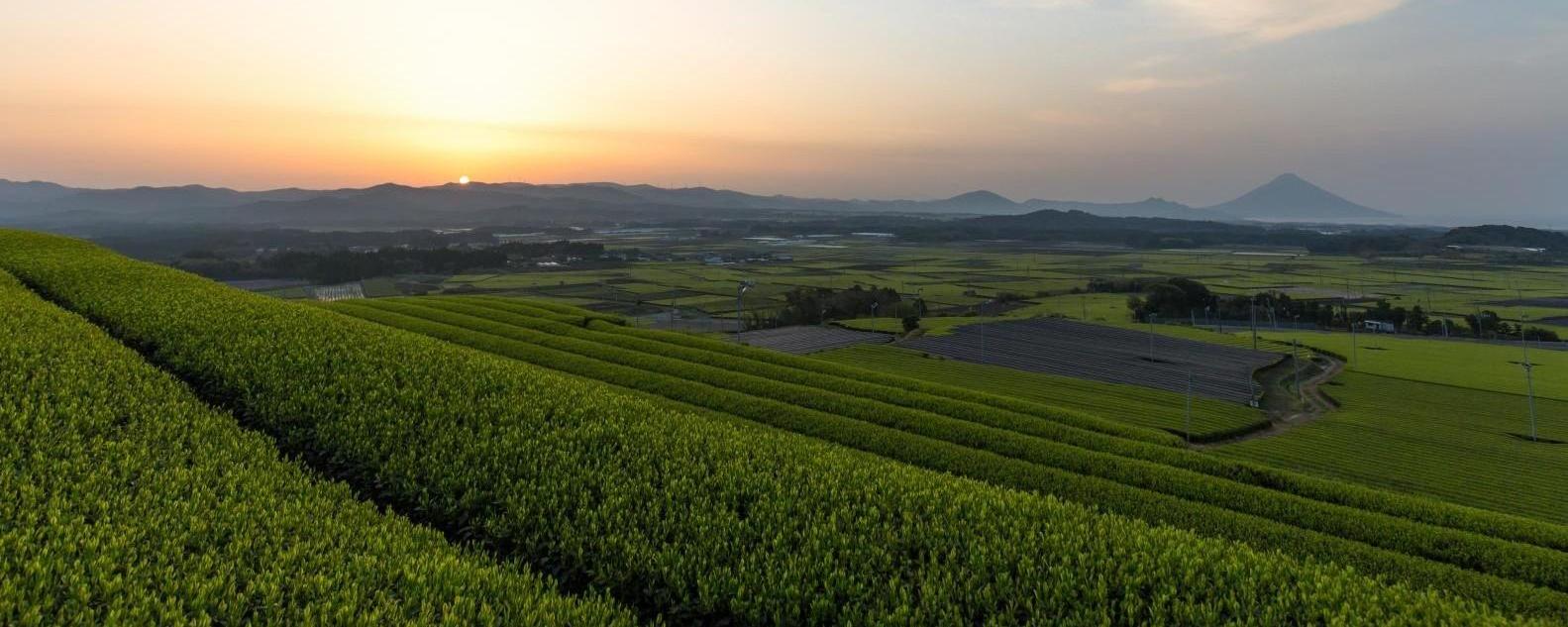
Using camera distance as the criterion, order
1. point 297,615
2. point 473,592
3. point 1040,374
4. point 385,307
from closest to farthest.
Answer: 1. point 297,615
2. point 473,592
3. point 385,307
4. point 1040,374

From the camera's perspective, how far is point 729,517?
42.3 ft

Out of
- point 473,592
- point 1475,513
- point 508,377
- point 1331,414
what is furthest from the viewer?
point 1331,414

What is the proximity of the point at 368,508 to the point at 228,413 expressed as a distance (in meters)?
7.99

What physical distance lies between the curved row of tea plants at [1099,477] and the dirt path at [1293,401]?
88.9 ft

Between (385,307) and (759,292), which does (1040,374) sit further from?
(759,292)

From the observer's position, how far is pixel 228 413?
59.0 feet

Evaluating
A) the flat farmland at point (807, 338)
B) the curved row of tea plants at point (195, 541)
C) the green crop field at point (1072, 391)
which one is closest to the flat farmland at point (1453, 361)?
the green crop field at point (1072, 391)

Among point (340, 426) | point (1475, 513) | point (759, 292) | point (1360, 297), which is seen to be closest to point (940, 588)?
point (340, 426)

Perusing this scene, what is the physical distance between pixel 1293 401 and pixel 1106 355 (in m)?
20.7

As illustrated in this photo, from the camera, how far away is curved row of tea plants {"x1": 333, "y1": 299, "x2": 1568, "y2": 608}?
66.8 ft

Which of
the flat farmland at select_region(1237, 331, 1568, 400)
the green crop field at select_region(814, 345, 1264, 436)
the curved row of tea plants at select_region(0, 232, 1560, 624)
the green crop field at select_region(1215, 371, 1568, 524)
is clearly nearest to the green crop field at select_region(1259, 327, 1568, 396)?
A: the flat farmland at select_region(1237, 331, 1568, 400)

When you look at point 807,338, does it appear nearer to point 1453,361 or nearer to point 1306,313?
point 1453,361

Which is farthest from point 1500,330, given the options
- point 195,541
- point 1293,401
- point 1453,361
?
point 195,541

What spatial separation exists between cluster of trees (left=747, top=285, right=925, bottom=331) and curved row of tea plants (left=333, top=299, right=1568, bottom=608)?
77.4 metres
